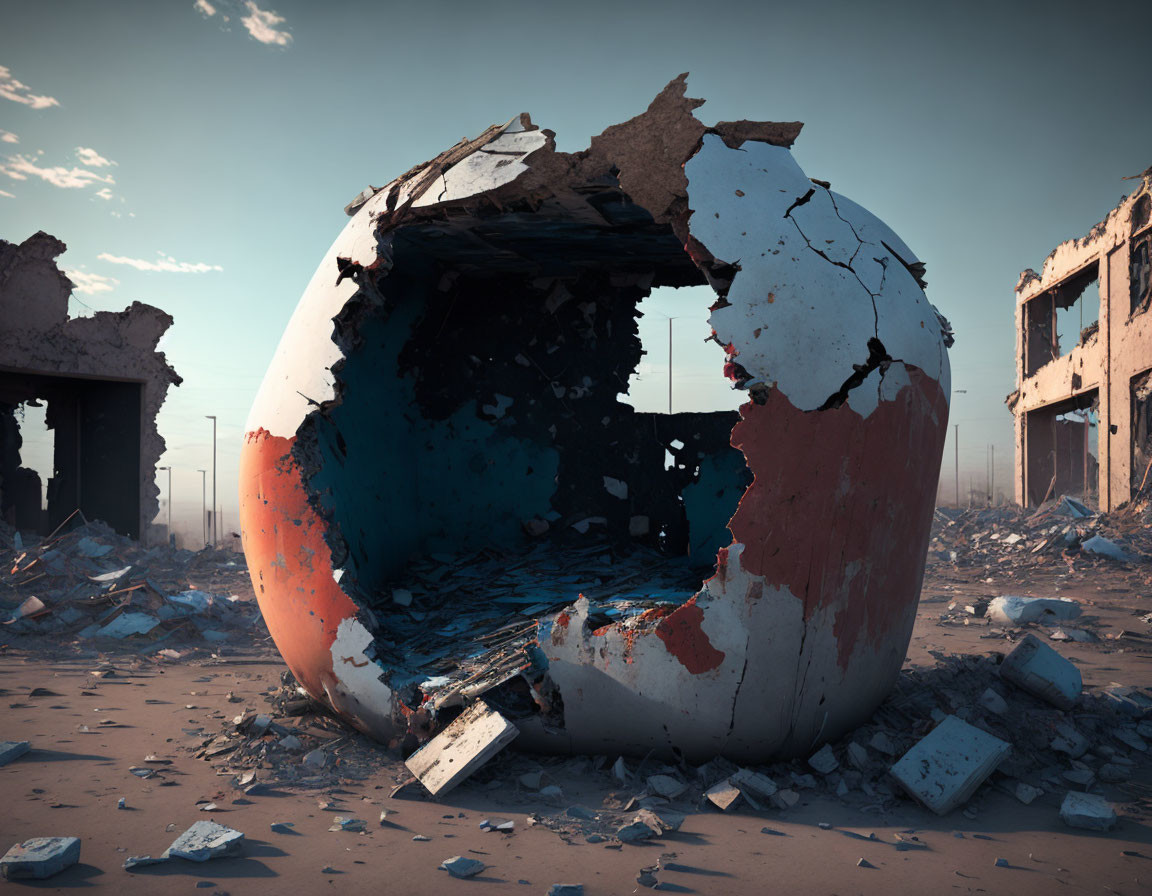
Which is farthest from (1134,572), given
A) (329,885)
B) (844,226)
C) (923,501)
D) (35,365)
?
(35,365)

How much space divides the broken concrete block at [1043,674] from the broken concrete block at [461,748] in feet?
9.70

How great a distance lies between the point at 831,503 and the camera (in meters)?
3.75

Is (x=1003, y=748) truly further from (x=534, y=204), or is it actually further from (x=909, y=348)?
(x=534, y=204)

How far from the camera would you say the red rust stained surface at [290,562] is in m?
4.23

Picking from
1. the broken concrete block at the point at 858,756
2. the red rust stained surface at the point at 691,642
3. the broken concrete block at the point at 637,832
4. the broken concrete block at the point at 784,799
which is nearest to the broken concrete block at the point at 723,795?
the broken concrete block at the point at 784,799

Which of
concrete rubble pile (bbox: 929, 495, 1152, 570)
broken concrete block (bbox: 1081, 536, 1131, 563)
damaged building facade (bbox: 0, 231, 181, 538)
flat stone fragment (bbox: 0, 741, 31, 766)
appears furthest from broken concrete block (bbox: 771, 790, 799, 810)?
damaged building facade (bbox: 0, 231, 181, 538)

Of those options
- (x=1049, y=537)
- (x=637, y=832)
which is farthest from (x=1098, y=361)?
(x=637, y=832)

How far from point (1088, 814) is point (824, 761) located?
106 centimetres

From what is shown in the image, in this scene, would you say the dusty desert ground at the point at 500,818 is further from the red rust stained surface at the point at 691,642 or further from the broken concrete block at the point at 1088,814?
the red rust stained surface at the point at 691,642

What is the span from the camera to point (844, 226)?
4273 mm

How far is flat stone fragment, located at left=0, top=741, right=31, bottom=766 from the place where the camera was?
4.19 metres

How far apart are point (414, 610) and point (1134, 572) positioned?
9.61 m

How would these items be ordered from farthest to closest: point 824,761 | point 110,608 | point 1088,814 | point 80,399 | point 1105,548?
1. point 80,399
2. point 1105,548
3. point 110,608
4. point 824,761
5. point 1088,814

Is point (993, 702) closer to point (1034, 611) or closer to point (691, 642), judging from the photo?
point (691, 642)
